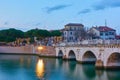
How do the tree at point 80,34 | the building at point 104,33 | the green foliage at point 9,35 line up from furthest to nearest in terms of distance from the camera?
the green foliage at point 9,35
the tree at point 80,34
the building at point 104,33

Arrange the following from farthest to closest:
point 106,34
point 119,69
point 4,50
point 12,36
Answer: point 12,36 → point 4,50 → point 106,34 → point 119,69

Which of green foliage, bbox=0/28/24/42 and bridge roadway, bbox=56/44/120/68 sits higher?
green foliage, bbox=0/28/24/42

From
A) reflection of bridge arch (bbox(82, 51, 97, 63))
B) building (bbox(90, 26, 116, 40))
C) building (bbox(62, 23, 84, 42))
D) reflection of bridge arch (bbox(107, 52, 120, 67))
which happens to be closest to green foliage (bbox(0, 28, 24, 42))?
building (bbox(62, 23, 84, 42))

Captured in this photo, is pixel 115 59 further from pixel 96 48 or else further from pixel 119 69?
pixel 96 48

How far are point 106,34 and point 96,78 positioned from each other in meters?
69.6

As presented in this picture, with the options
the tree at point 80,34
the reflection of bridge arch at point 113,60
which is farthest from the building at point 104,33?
the reflection of bridge arch at point 113,60

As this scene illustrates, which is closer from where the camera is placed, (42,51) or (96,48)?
(96,48)

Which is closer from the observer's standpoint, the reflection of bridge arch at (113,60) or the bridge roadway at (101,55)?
the bridge roadway at (101,55)

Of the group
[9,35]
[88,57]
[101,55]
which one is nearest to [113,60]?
[101,55]

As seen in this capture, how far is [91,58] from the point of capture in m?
59.6

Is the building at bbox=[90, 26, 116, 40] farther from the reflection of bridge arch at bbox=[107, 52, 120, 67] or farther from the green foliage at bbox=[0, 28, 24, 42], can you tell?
the reflection of bridge arch at bbox=[107, 52, 120, 67]

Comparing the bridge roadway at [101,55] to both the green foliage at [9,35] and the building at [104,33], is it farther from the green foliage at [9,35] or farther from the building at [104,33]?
the green foliage at [9,35]

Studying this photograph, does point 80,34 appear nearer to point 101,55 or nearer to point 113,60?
point 101,55

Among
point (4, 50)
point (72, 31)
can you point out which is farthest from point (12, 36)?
point (72, 31)
